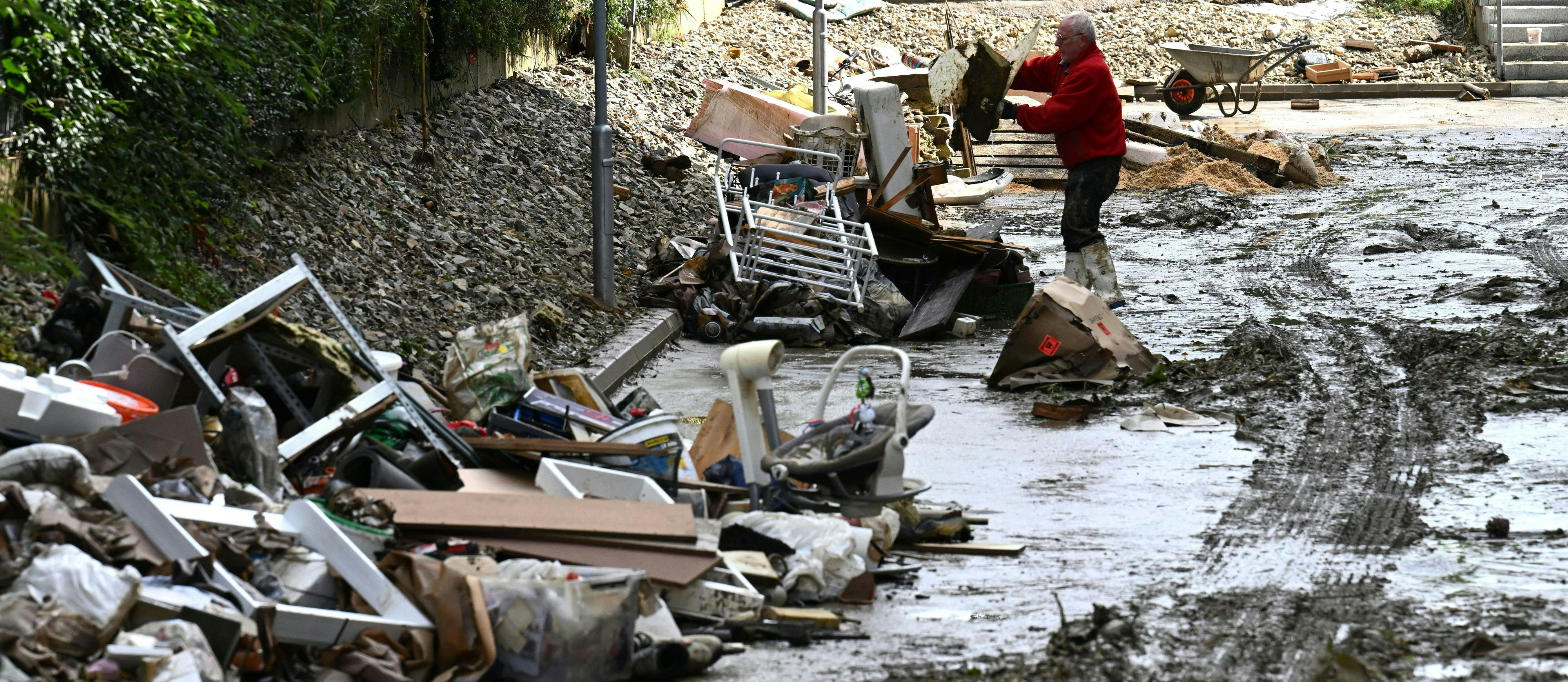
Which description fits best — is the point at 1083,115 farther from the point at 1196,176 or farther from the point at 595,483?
the point at 1196,176

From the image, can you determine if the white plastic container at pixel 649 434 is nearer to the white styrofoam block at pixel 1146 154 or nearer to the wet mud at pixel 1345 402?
the wet mud at pixel 1345 402

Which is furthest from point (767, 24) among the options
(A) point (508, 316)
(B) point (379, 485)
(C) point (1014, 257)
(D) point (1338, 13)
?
(B) point (379, 485)

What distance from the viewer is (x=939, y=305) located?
1020cm

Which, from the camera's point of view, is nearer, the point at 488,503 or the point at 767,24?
the point at 488,503

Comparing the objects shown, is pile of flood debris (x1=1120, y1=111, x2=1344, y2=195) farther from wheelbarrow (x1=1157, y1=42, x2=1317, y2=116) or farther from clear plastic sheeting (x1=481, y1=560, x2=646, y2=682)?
clear plastic sheeting (x1=481, y1=560, x2=646, y2=682)

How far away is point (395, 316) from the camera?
8133 mm

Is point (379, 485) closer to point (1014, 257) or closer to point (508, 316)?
point (508, 316)

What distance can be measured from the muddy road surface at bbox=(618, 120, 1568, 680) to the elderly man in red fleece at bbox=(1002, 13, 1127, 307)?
46 centimetres

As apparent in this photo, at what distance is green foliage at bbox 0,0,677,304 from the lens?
6.18 m

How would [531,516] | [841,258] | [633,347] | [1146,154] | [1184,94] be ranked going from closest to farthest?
[531,516] → [633,347] → [841,258] → [1146,154] → [1184,94]

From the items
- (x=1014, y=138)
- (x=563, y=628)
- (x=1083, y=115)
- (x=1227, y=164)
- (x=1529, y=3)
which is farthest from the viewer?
(x=1529, y=3)

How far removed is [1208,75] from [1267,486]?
17.5 meters

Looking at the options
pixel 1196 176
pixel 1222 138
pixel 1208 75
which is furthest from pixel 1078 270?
pixel 1208 75

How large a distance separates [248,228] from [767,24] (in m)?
19.3
